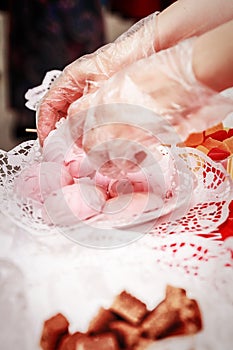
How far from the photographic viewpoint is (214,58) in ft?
2.35

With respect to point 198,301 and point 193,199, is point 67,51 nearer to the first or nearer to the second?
point 193,199

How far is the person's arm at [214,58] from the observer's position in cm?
72

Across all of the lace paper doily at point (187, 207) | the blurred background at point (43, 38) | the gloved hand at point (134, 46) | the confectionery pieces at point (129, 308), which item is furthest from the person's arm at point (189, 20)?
the blurred background at point (43, 38)

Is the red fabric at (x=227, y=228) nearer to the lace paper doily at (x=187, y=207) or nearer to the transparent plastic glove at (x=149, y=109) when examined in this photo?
the lace paper doily at (x=187, y=207)

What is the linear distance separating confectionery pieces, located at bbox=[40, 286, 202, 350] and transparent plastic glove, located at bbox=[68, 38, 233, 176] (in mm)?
209

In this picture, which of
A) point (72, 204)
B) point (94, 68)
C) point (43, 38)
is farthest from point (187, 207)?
point (43, 38)

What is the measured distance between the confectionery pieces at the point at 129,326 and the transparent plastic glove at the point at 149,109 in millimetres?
209

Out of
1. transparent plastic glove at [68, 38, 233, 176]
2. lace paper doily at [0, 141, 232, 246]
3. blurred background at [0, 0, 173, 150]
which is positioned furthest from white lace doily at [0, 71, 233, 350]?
blurred background at [0, 0, 173, 150]

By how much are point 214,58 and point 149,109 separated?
11 cm

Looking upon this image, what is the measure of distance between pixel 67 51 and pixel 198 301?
1.62 m

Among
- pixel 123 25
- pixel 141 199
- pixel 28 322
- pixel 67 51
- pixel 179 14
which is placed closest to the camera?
pixel 28 322

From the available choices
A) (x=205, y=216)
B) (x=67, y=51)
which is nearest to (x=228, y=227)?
(x=205, y=216)

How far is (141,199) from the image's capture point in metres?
0.85

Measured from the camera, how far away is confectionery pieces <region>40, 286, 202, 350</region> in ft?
2.24
